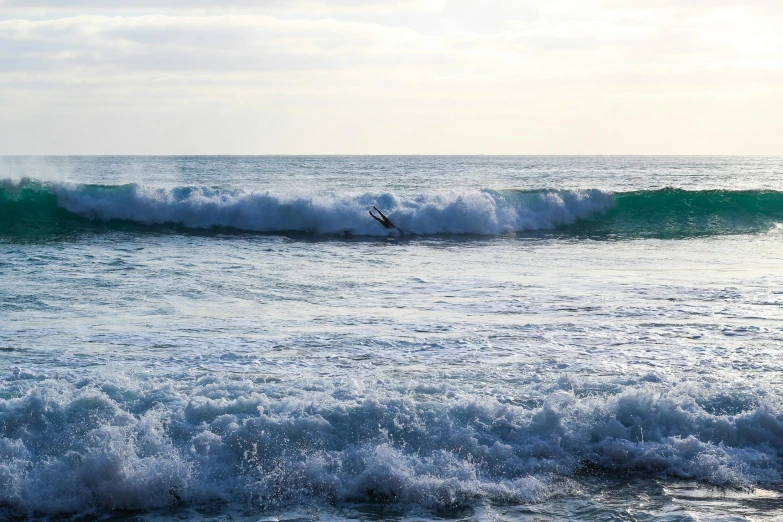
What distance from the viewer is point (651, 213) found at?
23078 mm

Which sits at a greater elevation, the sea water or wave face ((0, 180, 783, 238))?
wave face ((0, 180, 783, 238))

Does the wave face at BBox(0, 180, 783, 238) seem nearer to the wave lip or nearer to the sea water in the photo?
the wave lip

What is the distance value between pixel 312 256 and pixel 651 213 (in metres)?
12.6

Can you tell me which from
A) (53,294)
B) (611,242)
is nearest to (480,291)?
(53,294)

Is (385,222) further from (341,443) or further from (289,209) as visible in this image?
(341,443)

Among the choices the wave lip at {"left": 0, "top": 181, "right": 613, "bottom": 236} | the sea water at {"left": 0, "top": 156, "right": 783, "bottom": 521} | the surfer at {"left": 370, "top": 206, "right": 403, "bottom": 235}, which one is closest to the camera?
the sea water at {"left": 0, "top": 156, "right": 783, "bottom": 521}

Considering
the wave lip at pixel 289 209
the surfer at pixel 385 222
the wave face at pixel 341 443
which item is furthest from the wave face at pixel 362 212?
the wave face at pixel 341 443

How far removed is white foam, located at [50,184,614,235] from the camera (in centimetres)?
2058

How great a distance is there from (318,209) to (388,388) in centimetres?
1504

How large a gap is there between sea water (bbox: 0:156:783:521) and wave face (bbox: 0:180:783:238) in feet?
19.8

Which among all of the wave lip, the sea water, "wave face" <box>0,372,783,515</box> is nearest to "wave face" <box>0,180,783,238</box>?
the wave lip

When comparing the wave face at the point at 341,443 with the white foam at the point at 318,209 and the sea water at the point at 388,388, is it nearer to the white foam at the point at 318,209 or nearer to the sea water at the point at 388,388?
the sea water at the point at 388,388

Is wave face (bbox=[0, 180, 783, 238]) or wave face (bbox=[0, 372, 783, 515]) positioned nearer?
wave face (bbox=[0, 372, 783, 515])

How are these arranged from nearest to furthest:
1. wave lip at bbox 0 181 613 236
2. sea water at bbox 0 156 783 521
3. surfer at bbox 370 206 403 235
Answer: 1. sea water at bbox 0 156 783 521
2. surfer at bbox 370 206 403 235
3. wave lip at bbox 0 181 613 236
